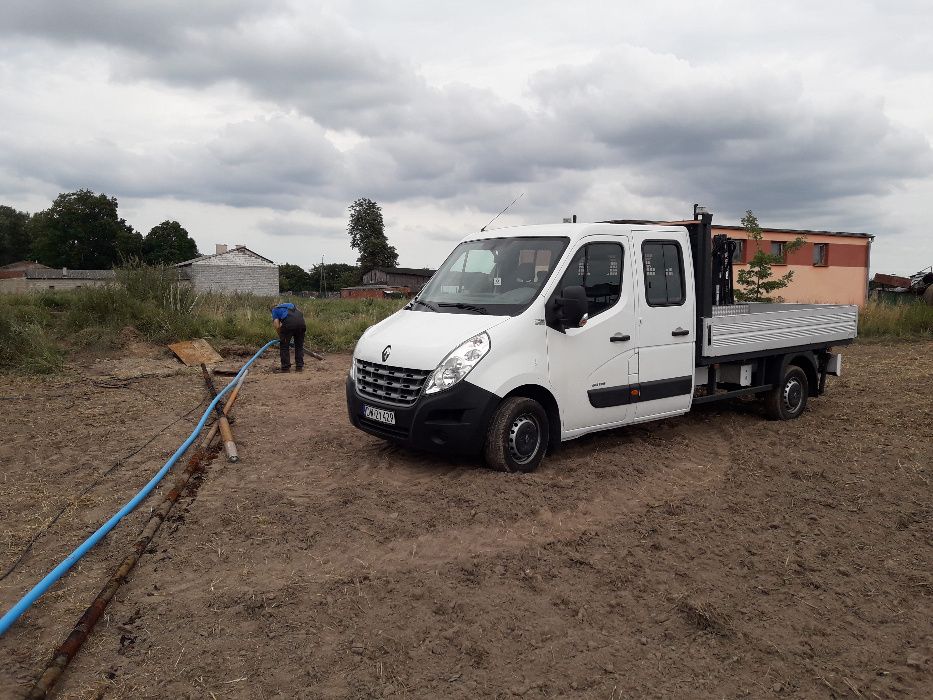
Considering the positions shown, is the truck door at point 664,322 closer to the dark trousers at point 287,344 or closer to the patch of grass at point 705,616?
the patch of grass at point 705,616

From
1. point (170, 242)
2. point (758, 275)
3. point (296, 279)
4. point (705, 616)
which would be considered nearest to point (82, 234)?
point (170, 242)

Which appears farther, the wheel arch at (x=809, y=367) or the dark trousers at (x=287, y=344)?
the dark trousers at (x=287, y=344)

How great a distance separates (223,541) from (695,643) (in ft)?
10.4

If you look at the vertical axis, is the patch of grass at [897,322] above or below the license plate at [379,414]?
above

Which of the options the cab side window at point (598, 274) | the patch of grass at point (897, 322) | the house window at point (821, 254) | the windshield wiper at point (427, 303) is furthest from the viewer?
the house window at point (821, 254)

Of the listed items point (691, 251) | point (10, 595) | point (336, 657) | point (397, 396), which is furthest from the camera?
point (691, 251)

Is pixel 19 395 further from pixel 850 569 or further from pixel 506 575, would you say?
pixel 850 569

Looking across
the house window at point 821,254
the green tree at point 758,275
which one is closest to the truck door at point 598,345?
the green tree at point 758,275

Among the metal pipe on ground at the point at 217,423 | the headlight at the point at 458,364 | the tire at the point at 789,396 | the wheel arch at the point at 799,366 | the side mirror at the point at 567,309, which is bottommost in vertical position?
the metal pipe on ground at the point at 217,423

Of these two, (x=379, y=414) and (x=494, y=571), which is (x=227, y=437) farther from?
(x=494, y=571)

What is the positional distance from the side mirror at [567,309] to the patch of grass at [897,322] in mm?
18341

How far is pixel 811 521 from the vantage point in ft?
17.5

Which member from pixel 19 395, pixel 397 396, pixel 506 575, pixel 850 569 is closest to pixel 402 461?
pixel 397 396

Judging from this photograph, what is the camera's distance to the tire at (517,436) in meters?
6.07
